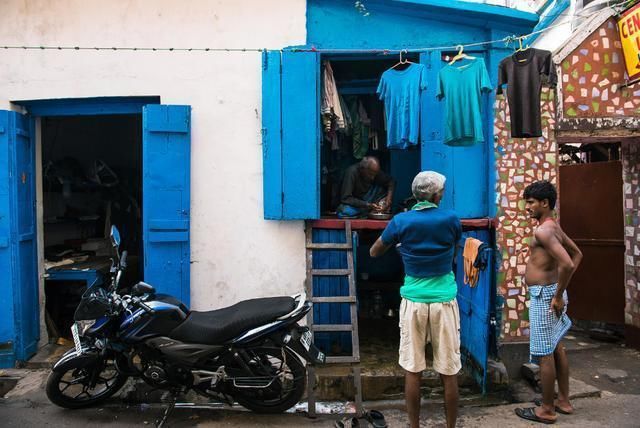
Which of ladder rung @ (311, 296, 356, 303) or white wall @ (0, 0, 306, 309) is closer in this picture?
ladder rung @ (311, 296, 356, 303)

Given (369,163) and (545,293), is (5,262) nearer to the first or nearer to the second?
(369,163)

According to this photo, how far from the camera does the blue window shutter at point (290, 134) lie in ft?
15.9

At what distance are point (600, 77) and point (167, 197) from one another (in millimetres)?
4658

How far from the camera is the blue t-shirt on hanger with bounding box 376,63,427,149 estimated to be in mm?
4711

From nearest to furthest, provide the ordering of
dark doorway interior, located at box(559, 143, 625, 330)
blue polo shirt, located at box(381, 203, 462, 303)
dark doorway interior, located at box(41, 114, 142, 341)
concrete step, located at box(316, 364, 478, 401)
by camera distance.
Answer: blue polo shirt, located at box(381, 203, 462, 303) < concrete step, located at box(316, 364, 478, 401) < dark doorway interior, located at box(41, 114, 142, 341) < dark doorway interior, located at box(559, 143, 625, 330)

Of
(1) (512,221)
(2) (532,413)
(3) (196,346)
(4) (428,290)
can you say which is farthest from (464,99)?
(3) (196,346)

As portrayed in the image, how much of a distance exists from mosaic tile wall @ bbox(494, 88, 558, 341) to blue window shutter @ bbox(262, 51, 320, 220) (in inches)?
73.5

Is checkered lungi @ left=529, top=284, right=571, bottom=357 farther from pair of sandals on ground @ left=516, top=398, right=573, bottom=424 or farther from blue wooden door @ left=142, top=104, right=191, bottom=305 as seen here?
blue wooden door @ left=142, top=104, right=191, bottom=305

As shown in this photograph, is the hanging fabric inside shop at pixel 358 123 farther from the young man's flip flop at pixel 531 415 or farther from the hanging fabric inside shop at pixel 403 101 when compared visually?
the young man's flip flop at pixel 531 415

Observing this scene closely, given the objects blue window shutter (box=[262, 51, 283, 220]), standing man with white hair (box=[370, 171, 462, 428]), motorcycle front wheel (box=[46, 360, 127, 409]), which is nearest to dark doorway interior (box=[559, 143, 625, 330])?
standing man with white hair (box=[370, 171, 462, 428])

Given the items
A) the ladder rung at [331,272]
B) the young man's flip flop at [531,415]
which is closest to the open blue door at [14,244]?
the ladder rung at [331,272]

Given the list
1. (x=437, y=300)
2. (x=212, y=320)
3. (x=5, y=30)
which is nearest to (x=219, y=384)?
(x=212, y=320)

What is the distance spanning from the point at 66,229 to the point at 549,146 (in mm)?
6424

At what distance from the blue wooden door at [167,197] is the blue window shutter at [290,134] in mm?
828
